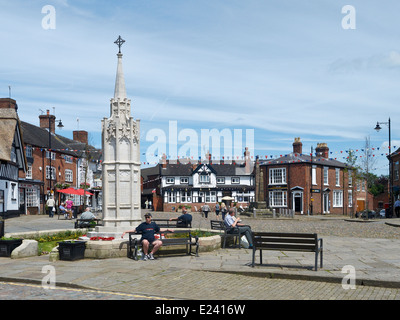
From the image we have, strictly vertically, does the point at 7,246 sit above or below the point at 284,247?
below

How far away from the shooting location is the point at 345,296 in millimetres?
7738

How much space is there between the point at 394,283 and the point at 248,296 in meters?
3.10

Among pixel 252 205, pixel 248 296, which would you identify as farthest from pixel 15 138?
pixel 248 296

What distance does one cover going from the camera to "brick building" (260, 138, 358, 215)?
52500 mm

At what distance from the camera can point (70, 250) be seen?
450 inches

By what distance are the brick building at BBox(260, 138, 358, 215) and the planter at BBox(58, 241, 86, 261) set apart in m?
41.6

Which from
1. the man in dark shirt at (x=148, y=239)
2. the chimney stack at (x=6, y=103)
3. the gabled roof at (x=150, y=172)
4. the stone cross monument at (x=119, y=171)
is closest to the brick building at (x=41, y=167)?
the chimney stack at (x=6, y=103)

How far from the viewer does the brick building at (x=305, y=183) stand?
52500mm

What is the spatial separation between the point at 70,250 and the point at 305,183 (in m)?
44.0

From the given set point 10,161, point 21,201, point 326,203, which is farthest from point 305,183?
point 10,161

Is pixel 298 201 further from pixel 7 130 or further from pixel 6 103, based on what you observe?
pixel 6 103

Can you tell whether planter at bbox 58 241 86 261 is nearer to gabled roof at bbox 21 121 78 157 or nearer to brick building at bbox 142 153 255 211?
gabled roof at bbox 21 121 78 157

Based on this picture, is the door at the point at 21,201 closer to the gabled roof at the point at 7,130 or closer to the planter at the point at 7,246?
the gabled roof at the point at 7,130

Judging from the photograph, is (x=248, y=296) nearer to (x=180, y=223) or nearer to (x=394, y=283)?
(x=394, y=283)
